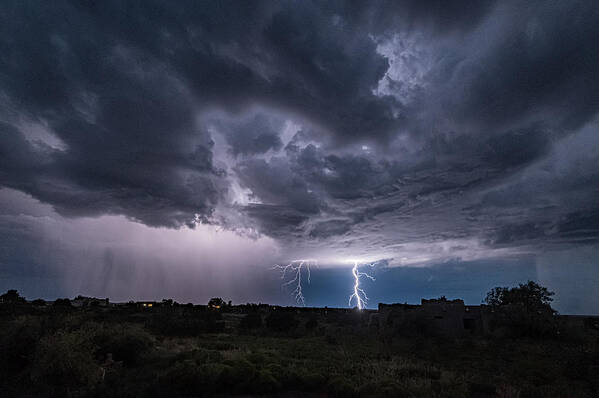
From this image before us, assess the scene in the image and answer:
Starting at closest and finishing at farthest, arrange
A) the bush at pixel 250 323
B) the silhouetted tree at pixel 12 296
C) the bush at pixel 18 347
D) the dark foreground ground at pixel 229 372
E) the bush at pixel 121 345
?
the dark foreground ground at pixel 229 372
the bush at pixel 18 347
the bush at pixel 121 345
the bush at pixel 250 323
the silhouetted tree at pixel 12 296

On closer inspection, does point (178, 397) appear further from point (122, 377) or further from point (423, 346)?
point (423, 346)

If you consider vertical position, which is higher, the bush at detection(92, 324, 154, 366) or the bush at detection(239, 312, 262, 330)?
the bush at detection(92, 324, 154, 366)

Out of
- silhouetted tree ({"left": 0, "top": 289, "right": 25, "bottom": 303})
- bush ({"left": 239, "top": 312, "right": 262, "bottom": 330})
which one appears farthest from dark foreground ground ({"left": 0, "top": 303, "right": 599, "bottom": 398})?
silhouetted tree ({"left": 0, "top": 289, "right": 25, "bottom": 303})

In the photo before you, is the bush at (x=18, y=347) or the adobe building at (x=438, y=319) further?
the adobe building at (x=438, y=319)

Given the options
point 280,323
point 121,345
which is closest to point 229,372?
point 121,345

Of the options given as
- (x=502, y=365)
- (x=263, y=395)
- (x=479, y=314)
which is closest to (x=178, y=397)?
(x=263, y=395)

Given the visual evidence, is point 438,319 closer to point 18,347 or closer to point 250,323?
point 250,323

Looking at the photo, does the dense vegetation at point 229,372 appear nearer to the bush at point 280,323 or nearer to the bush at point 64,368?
the bush at point 64,368

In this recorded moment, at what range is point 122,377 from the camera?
13.5 m

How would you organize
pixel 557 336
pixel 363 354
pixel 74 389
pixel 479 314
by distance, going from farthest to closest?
pixel 479 314 < pixel 557 336 < pixel 363 354 < pixel 74 389

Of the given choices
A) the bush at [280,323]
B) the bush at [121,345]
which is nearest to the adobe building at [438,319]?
the bush at [280,323]

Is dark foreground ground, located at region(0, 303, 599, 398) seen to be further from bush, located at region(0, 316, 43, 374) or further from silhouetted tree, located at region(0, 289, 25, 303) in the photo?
silhouetted tree, located at region(0, 289, 25, 303)

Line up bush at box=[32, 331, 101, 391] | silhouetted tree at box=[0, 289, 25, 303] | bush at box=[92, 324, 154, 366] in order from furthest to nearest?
silhouetted tree at box=[0, 289, 25, 303] → bush at box=[92, 324, 154, 366] → bush at box=[32, 331, 101, 391]

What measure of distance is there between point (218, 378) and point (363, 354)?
1242cm
